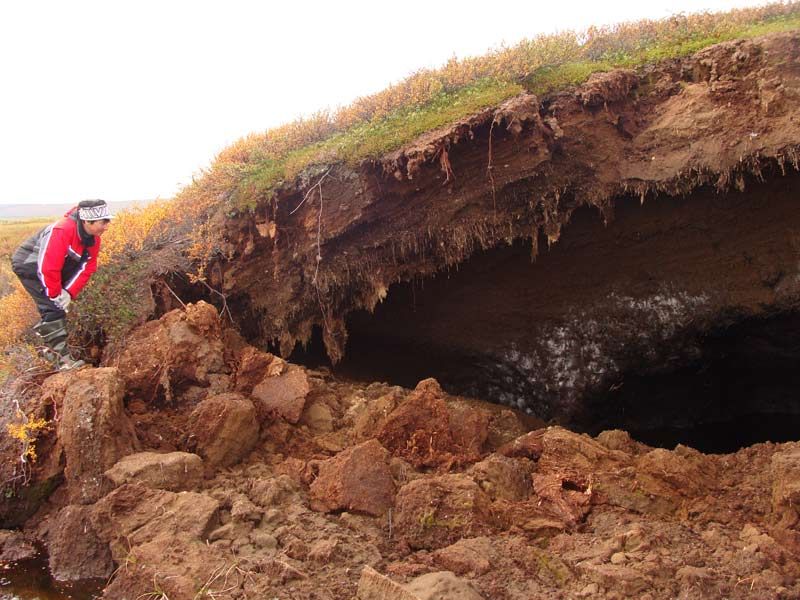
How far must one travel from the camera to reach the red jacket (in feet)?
19.2

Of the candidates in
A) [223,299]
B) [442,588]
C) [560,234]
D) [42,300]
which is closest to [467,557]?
[442,588]

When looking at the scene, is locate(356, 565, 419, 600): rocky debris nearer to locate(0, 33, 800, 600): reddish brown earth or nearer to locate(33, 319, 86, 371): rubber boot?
locate(0, 33, 800, 600): reddish brown earth

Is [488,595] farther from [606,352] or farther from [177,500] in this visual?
[606,352]

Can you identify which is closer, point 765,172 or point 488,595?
point 488,595

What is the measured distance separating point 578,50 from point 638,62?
2.97ft

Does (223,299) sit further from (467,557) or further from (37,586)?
(467,557)

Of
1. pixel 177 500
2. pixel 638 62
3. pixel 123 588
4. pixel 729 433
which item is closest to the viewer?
pixel 123 588

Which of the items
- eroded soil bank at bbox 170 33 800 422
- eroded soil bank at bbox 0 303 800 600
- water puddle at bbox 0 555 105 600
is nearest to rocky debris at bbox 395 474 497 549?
eroded soil bank at bbox 0 303 800 600

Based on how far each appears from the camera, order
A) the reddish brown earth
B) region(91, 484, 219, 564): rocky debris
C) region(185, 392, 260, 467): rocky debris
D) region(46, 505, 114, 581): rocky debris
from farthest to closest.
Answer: region(185, 392, 260, 467): rocky debris < region(46, 505, 114, 581): rocky debris < region(91, 484, 219, 564): rocky debris < the reddish brown earth

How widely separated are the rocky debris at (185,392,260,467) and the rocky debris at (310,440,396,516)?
97 cm

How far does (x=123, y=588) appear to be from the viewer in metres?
4.04

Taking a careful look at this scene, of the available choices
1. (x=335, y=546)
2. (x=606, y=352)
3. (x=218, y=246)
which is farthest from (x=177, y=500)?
(x=606, y=352)

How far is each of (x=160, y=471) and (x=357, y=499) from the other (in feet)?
5.33

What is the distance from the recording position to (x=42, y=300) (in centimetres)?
615
